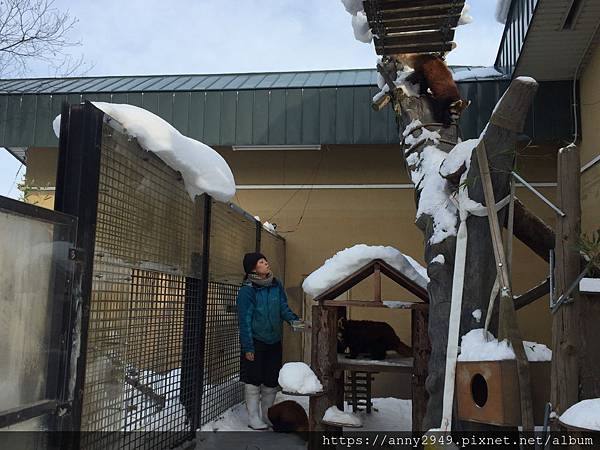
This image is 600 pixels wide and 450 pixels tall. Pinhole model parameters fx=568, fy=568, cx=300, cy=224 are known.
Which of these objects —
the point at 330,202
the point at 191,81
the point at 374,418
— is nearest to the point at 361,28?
the point at 330,202

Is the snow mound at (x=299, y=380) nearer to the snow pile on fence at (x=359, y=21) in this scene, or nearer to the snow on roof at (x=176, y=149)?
the snow on roof at (x=176, y=149)

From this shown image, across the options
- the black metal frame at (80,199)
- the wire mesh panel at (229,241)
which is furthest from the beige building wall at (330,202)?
the black metal frame at (80,199)

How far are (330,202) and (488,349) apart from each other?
225 inches

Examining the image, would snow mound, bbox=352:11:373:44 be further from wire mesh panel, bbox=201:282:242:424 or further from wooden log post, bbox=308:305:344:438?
wire mesh panel, bbox=201:282:242:424

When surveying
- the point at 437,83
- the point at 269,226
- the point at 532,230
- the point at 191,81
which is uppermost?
the point at 191,81

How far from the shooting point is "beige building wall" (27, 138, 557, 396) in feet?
28.9

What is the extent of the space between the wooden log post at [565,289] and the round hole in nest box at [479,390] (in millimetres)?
526

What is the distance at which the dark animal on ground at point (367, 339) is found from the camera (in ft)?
18.5

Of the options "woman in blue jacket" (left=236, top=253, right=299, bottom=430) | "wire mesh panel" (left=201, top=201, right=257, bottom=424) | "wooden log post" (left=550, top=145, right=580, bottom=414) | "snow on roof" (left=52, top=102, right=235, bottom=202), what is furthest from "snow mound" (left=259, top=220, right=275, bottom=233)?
"wooden log post" (left=550, top=145, right=580, bottom=414)

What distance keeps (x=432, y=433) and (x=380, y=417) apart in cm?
296

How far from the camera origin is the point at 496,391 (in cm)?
343

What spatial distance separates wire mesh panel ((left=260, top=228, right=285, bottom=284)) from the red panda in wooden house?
3.31 meters

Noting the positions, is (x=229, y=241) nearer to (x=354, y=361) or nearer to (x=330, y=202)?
(x=354, y=361)

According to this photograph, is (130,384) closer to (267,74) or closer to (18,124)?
(18,124)
